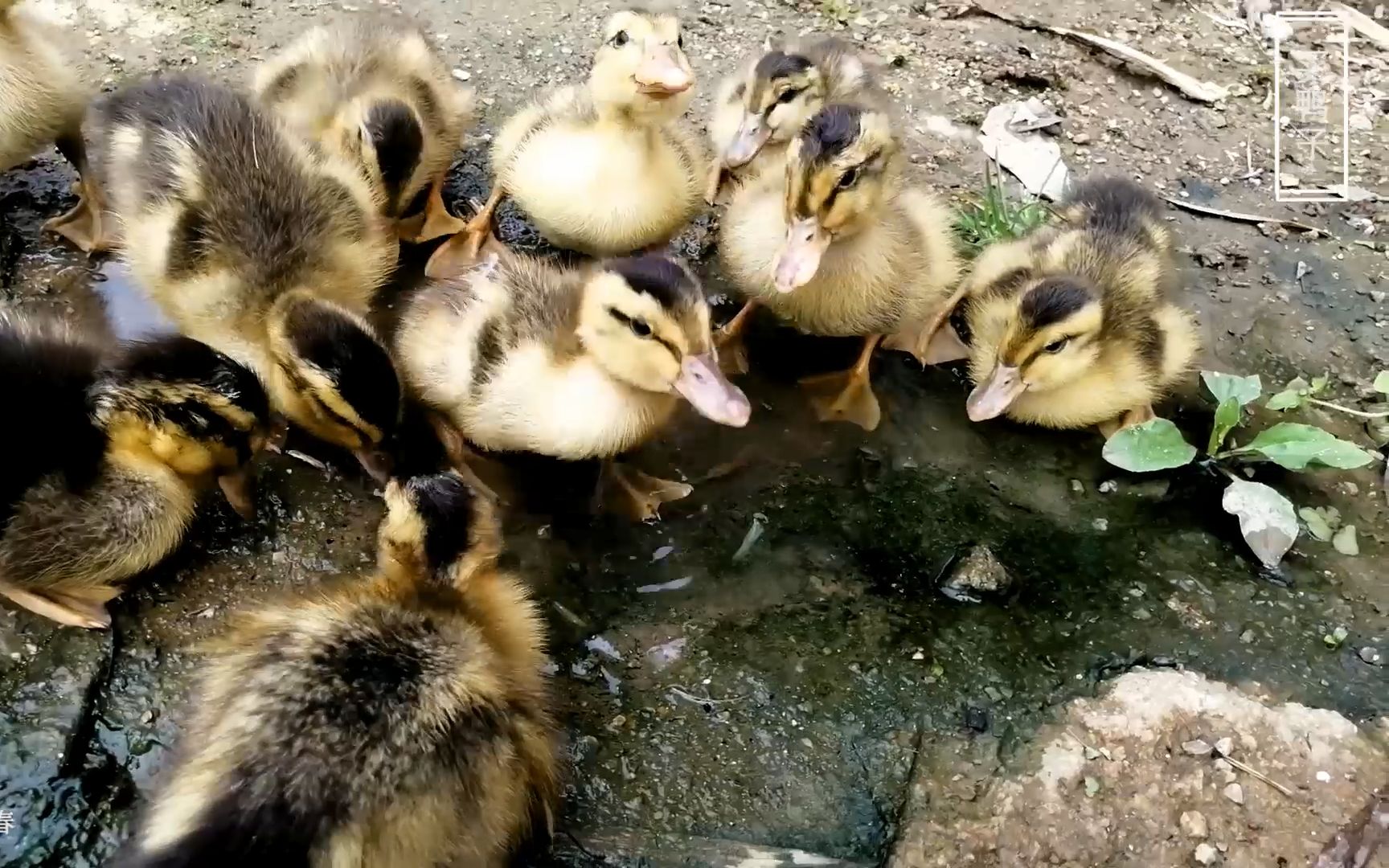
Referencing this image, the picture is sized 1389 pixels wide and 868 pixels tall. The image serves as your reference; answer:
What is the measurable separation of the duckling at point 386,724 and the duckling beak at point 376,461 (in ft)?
1.18

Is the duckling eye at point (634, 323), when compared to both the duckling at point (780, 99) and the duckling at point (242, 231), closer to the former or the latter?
the duckling at point (242, 231)

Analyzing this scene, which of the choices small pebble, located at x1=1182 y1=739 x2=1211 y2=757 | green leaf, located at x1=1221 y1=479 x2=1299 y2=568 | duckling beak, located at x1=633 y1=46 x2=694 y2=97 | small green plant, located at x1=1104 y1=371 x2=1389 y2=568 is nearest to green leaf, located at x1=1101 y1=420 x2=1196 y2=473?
small green plant, located at x1=1104 y1=371 x2=1389 y2=568

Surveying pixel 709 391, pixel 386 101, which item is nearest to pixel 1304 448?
pixel 709 391

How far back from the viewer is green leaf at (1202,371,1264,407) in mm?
2482

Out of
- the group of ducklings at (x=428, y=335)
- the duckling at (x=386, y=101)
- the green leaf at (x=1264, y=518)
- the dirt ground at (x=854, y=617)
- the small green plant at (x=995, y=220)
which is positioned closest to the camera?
the group of ducklings at (x=428, y=335)

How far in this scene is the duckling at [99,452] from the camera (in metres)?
1.91

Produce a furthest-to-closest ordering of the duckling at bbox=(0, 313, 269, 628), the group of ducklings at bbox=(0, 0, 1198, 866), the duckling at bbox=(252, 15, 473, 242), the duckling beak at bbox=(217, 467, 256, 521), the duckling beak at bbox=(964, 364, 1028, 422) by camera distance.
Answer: the duckling at bbox=(252, 15, 473, 242) < the duckling beak at bbox=(964, 364, 1028, 422) < the duckling beak at bbox=(217, 467, 256, 521) < the duckling at bbox=(0, 313, 269, 628) < the group of ducklings at bbox=(0, 0, 1198, 866)

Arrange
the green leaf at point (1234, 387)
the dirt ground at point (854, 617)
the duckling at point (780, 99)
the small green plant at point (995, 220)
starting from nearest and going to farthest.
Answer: the dirt ground at point (854, 617) → the green leaf at point (1234, 387) → the duckling at point (780, 99) → the small green plant at point (995, 220)

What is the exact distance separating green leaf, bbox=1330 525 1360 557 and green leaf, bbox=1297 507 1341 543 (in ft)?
0.04

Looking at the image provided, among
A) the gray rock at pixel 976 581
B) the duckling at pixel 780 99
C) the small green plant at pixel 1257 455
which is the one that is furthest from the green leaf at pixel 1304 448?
the duckling at pixel 780 99

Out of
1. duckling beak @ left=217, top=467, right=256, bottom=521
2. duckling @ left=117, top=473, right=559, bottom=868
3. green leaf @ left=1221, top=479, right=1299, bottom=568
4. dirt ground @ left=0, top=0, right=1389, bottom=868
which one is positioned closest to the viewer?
duckling @ left=117, top=473, right=559, bottom=868

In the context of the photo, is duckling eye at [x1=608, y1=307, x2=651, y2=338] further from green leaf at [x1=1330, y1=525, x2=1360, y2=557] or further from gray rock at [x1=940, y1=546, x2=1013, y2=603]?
green leaf at [x1=1330, y1=525, x2=1360, y2=557]

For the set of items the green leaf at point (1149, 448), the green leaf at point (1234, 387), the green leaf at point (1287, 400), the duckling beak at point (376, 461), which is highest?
the duckling beak at point (376, 461)

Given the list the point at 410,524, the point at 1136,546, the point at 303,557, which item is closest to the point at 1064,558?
the point at 1136,546
